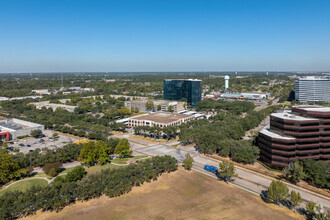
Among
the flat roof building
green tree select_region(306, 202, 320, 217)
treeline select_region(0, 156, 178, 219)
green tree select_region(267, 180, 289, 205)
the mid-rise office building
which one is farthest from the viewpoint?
the flat roof building

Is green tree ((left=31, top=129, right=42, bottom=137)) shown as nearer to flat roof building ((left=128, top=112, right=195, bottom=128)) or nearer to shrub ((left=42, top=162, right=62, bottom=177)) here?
shrub ((left=42, top=162, right=62, bottom=177))

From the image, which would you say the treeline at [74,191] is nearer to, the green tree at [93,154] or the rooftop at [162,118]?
the green tree at [93,154]

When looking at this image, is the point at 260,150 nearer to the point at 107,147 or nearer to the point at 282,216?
the point at 282,216

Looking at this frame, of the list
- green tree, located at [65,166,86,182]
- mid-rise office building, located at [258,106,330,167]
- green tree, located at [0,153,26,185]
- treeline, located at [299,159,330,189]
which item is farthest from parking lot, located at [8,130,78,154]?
treeline, located at [299,159,330,189]

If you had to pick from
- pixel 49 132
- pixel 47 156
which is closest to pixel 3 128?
pixel 49 132

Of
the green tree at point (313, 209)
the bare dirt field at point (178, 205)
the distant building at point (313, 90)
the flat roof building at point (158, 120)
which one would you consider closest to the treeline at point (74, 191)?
the bare dirt field at point (178, 205)

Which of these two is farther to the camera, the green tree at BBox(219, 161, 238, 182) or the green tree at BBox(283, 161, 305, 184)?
the green tree at BBox(219, 161, 238, 182)
